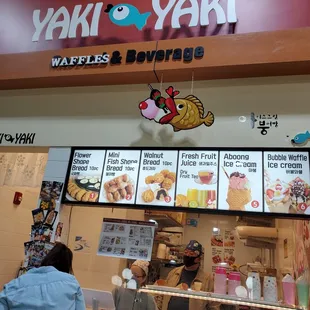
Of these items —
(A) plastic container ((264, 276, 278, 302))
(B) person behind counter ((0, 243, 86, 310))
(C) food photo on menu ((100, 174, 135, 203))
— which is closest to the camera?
(B) person behind counter ((0, 243, 86, 310))

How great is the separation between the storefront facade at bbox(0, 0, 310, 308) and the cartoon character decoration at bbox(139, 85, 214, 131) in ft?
0.39

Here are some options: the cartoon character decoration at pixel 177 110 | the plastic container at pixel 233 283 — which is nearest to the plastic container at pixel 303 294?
the plastic container at pixel 233 283

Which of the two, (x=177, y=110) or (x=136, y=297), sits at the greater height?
(x=177, y=110)

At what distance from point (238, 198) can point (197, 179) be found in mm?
355

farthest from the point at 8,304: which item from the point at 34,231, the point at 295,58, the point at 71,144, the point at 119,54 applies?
the point at 295,58

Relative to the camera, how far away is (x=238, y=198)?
8.38ft

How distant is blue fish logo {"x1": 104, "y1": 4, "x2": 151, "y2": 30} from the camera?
338 cm

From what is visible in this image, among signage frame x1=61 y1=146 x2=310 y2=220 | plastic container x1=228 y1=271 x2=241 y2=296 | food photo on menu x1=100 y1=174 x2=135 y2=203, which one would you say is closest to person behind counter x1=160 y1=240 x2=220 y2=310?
plastic container x1=228 y1=271 x2=241 y2=296

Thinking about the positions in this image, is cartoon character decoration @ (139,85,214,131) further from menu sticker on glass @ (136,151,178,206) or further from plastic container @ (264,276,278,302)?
plastic container @ (264,276,278,302)

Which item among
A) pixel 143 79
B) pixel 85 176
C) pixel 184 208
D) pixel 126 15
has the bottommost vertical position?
pixel 184 208

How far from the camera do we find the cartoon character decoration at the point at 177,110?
2.67 metres

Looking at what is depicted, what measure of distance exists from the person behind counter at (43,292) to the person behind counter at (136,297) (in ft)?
3.84

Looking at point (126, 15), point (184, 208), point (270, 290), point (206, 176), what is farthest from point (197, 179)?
point (126, 15)

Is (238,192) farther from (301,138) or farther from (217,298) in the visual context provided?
(217,298)
